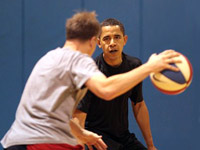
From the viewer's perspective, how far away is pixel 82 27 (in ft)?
5.87

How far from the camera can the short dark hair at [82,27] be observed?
5.85 ft

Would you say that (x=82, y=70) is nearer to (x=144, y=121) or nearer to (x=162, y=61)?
(x=162, y=61)

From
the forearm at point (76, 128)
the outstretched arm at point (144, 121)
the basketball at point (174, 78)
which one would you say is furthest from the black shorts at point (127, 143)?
the basketball at point (174, 78)

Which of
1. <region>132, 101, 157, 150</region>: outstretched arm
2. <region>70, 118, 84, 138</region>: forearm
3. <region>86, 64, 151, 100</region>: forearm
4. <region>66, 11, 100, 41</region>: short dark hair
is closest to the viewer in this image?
<region>86, 64, 151, 100</region>: forearm

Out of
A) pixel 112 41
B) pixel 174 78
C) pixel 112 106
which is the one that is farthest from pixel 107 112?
pixel 174 78

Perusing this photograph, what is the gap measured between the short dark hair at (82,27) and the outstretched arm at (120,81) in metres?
0.28

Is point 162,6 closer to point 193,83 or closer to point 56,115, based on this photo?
point 193,83

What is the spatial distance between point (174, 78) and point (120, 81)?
1.36ft

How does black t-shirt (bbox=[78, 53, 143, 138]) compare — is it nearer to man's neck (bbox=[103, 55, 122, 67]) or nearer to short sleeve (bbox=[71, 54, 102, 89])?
man's neck (bbox=[103, 55, 122, 67])

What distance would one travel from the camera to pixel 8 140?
66.2 inches

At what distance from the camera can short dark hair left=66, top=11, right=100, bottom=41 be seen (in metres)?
1.78

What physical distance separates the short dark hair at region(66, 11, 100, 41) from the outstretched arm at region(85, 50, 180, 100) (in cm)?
28

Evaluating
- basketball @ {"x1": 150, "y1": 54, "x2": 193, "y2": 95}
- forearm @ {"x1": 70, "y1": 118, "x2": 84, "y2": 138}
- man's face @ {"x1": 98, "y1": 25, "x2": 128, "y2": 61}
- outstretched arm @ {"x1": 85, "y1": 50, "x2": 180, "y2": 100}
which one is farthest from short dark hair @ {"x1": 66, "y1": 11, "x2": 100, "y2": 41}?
man's face @ {"x1": 98, "y1": 25, "x2": 128, "y2": 61}

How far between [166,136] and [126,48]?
0.87m
